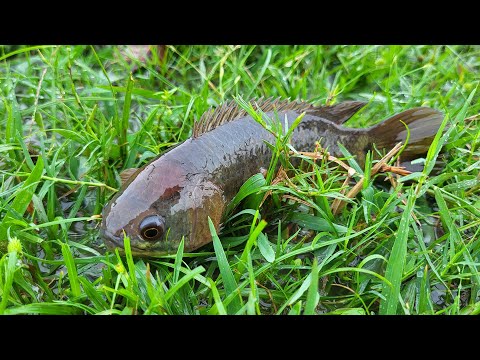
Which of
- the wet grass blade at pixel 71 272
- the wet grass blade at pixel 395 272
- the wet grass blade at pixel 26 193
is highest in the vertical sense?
the wet grass blade at pixel 26 193

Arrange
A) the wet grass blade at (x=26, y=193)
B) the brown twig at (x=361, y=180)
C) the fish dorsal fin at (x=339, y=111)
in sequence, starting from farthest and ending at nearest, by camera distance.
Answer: the fish dorsal fin at (x=339, y=111) → the brown twig at (x=361, y=180) → the wet grass blade at (x=26, y=193)

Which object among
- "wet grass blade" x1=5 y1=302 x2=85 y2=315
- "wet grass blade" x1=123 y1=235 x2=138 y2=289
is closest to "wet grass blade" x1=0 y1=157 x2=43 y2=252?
"wet grass blade" x1=5 y1=302 x2=85 y2=315

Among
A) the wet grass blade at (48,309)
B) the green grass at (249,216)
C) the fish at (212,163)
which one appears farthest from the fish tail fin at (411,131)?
the wet grass blade at (48,309)

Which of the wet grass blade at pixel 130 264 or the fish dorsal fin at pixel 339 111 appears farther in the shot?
the fish dorsal fin at pixel 339 111

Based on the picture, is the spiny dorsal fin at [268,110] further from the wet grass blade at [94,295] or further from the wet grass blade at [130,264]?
the wet grass blade at [94,295]

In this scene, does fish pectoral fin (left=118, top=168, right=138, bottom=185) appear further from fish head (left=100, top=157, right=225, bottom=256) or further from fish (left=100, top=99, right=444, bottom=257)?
fish head (left=100, top=157, right=225, bottom=256)

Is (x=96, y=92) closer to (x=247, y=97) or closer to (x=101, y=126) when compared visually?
(x=101, y=126)

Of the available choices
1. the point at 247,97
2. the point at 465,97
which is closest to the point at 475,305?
the point at 465,97

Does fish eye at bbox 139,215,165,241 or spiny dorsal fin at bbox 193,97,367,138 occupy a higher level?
spiny dorsal fin at bbox 193,97,367,138
